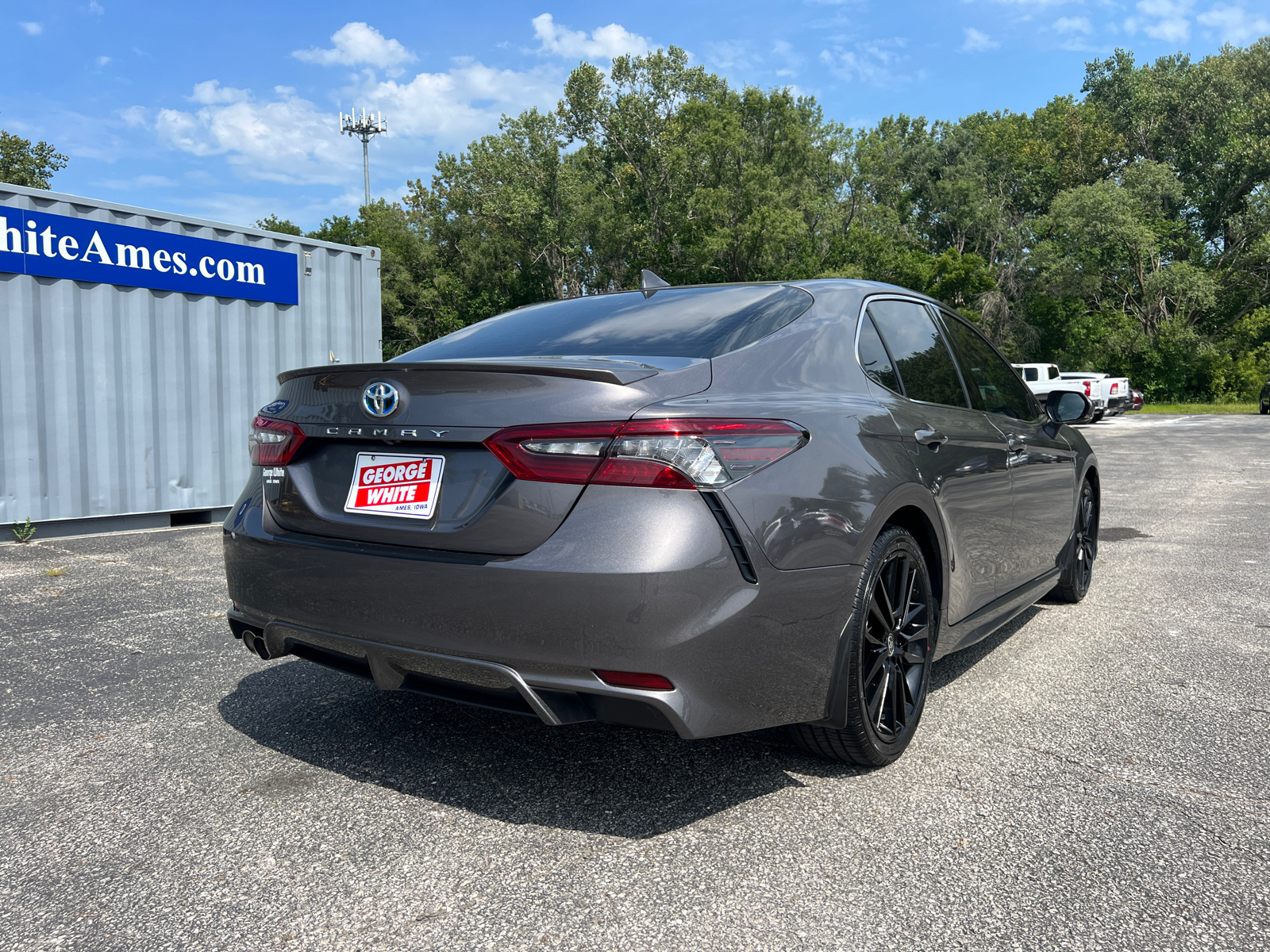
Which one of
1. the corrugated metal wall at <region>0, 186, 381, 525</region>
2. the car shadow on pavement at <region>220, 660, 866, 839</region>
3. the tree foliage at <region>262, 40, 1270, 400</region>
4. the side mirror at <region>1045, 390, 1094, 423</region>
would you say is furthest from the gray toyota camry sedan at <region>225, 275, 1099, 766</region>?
the tree foliage at <region>262, 40, 1270, 400</region>

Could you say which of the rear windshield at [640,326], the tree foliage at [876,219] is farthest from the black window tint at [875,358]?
the tree foliage at [876,219]

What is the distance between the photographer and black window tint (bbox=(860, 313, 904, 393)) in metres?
3.24

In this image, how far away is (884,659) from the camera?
117 inches

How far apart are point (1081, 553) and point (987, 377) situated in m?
1.70

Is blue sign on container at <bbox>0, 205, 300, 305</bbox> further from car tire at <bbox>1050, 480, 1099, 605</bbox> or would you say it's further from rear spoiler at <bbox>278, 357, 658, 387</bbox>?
car tire at <bbox>1050, 480, 1099, 605</bbox>

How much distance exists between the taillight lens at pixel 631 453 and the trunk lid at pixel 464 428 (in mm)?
31

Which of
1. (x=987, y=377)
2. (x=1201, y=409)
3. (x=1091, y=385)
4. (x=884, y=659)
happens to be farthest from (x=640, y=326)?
(x=1201, y=409)

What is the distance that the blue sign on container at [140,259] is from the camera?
787 cm

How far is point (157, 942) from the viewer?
2059 millimetres

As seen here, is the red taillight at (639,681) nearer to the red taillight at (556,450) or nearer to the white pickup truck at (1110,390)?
the red taillight at (556,450)

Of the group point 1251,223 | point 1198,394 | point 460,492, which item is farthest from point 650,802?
point 1251,223

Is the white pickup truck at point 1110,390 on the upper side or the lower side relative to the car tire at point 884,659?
upper

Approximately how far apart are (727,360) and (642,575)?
74 cm

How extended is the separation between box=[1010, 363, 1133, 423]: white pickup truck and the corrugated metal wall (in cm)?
2399
